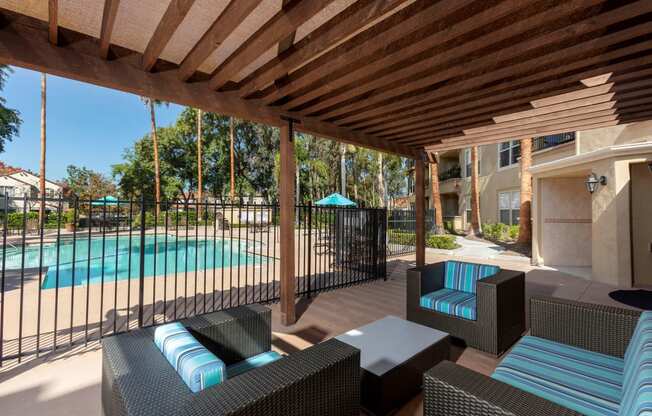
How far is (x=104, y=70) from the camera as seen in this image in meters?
2.50

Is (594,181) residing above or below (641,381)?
above

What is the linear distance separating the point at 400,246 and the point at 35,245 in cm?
1494

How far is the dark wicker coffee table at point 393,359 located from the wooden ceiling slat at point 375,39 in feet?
7.84

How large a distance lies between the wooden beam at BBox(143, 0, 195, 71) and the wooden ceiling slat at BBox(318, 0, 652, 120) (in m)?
1.88

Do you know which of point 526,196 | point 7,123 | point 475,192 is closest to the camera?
point 526,196

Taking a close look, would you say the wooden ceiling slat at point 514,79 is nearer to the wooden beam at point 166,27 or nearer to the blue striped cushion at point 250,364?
the wooden beam at point 166,27

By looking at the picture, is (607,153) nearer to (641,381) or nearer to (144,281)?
(641,381)

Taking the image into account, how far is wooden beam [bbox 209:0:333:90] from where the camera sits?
6.14ft

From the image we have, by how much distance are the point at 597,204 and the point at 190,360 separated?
8.07 meters

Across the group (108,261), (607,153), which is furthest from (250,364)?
(108,261)

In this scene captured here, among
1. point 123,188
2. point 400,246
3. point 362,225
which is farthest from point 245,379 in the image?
point 123,188

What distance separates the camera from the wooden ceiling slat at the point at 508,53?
1.91 meters

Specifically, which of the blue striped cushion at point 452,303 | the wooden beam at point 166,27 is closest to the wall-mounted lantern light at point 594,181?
the blue striped cushion at point 452,303

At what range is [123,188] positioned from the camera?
26.2m
